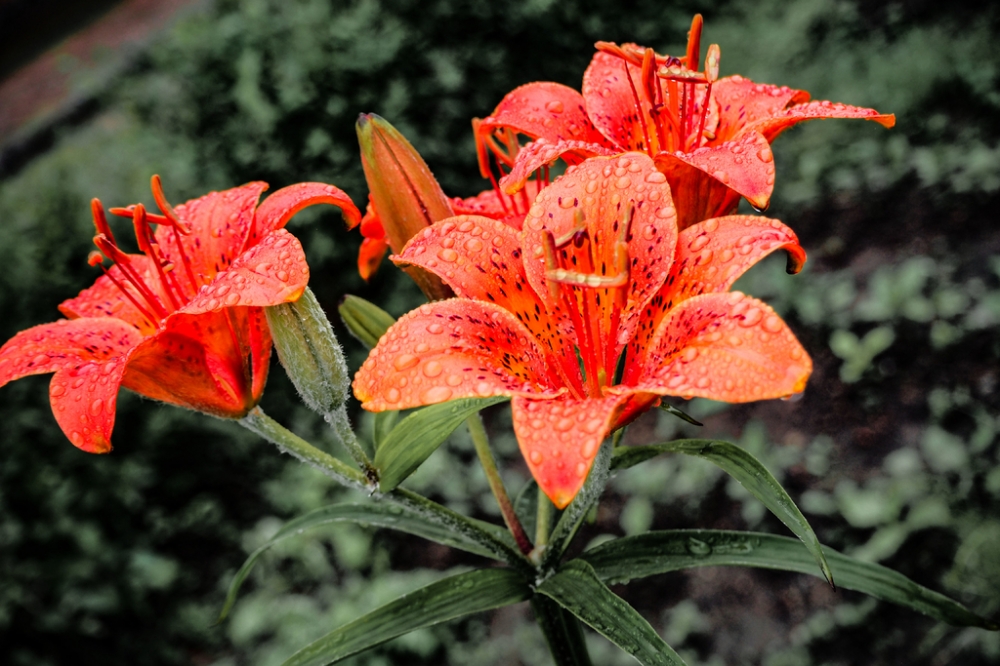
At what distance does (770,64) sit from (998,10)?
2.83 feet

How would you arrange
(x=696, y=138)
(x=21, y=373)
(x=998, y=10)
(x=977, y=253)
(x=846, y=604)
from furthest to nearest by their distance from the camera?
(x=998, y=10)
(x=977, y=253)
(x=846, y=604)
(x=696, y=138)
(x=21, y=373)

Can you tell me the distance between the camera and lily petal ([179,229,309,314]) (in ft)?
2.04

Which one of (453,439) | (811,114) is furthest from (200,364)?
(453,439)

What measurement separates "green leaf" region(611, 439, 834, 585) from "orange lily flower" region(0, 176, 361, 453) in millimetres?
391

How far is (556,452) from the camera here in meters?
0.52

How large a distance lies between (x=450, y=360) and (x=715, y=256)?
0.25 meters

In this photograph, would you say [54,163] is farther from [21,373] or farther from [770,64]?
[770,64]

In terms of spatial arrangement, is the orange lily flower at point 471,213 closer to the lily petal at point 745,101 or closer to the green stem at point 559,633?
the lily petal at point 745,101

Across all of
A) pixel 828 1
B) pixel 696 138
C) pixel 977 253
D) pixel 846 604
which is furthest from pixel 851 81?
pixel 696 138

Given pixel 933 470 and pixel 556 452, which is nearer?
pixel 556 452

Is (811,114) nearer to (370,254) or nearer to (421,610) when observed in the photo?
(370,254)

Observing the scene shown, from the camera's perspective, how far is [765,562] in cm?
85

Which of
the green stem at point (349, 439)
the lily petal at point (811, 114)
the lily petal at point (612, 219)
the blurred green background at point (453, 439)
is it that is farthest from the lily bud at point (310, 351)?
the blurred green background at point (453, 439)

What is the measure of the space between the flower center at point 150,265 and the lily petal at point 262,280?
0.42 ft
